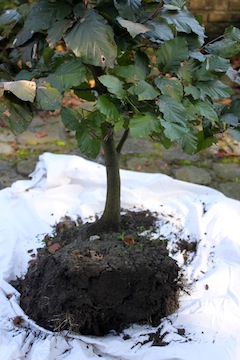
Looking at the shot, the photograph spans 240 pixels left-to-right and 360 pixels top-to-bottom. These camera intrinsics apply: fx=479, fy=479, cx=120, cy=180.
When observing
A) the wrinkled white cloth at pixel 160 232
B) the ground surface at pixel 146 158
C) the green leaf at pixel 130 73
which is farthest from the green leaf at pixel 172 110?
the ground surface at pixel 146 158

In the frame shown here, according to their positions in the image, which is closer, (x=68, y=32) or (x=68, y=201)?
(x=68, y=32)

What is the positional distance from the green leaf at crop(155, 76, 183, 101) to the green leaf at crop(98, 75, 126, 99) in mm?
107

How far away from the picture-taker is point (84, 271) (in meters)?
1.60

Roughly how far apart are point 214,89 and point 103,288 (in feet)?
2.42

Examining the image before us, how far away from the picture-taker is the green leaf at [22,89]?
1.19m

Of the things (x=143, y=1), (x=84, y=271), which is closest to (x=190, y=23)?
(x=143, y=1)

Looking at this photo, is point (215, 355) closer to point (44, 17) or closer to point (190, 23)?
point (190, 23)

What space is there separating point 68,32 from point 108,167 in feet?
2.09

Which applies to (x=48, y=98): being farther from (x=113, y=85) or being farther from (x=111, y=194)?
(x=111, y=194)

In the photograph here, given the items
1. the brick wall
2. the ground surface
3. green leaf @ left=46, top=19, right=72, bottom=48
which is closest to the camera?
green leaf @ left=46, top=19, right=72, bottom=48

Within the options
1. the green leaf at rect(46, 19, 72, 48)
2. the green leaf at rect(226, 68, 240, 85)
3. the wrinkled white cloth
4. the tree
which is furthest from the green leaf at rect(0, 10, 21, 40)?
the wrinkled white cloth

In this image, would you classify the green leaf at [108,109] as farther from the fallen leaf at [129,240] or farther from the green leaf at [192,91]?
the fallen leaf at [129,240]

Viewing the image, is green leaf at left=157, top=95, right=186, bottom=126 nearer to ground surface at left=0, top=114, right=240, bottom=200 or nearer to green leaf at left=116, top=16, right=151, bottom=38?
green leaf at left=116, top=16, right=151, bottom=38

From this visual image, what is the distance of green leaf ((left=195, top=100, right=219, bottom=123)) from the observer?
4.54 feet
